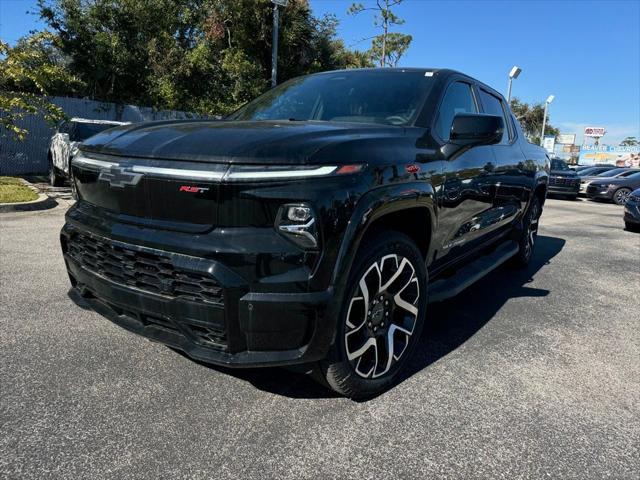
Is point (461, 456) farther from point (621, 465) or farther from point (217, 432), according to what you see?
point (217, 432)

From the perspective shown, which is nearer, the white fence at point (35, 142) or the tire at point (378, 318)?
the tire at point (378, 318)

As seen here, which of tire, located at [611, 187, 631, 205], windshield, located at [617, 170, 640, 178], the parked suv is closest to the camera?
tire, located at [611, 187, 631, 205]

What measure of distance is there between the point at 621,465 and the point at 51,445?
249 cm

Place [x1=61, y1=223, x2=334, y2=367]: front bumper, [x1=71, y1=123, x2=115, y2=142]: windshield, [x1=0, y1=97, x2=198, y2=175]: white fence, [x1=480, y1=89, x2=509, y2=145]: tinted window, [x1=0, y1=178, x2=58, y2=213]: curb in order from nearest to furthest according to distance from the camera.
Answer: [x1=61, y1=223, x2=334, y2=367]: front bumper, [x1=480, y1=89, x2=509, y2=145]: tinted window, [x1=0, y1=178, x2=58, y2=213]: curb, [x1=71, y1=123, x2=115, y2=142]: windshield, [x1=0, y1=97, x2=198, y2=175]: white fence

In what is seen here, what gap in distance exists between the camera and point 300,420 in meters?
2.38

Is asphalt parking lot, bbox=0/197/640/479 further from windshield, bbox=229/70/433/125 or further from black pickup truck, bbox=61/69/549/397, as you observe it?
windshield, bbox=229/70/433/125

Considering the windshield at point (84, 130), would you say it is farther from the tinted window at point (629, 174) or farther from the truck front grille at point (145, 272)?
the tinted window at point (629, 174)

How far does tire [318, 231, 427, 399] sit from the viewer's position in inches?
91.6

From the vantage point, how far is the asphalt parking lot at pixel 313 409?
2.07 meters

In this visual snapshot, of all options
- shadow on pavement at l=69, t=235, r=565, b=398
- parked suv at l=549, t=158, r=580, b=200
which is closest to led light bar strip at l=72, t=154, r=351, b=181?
shadow on pavement at l=69, t=235, r=565, b=398

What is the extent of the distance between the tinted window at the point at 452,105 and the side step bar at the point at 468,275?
992mm

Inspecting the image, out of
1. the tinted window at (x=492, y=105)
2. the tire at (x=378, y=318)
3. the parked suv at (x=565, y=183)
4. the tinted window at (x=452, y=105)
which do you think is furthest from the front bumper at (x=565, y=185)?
the tire at (x=378, y=318)

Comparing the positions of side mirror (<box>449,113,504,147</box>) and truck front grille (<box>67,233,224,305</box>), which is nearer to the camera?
truck front grille (<box>67,233,224,305</box>)

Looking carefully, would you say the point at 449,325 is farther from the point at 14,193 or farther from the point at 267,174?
the point at 14,193
